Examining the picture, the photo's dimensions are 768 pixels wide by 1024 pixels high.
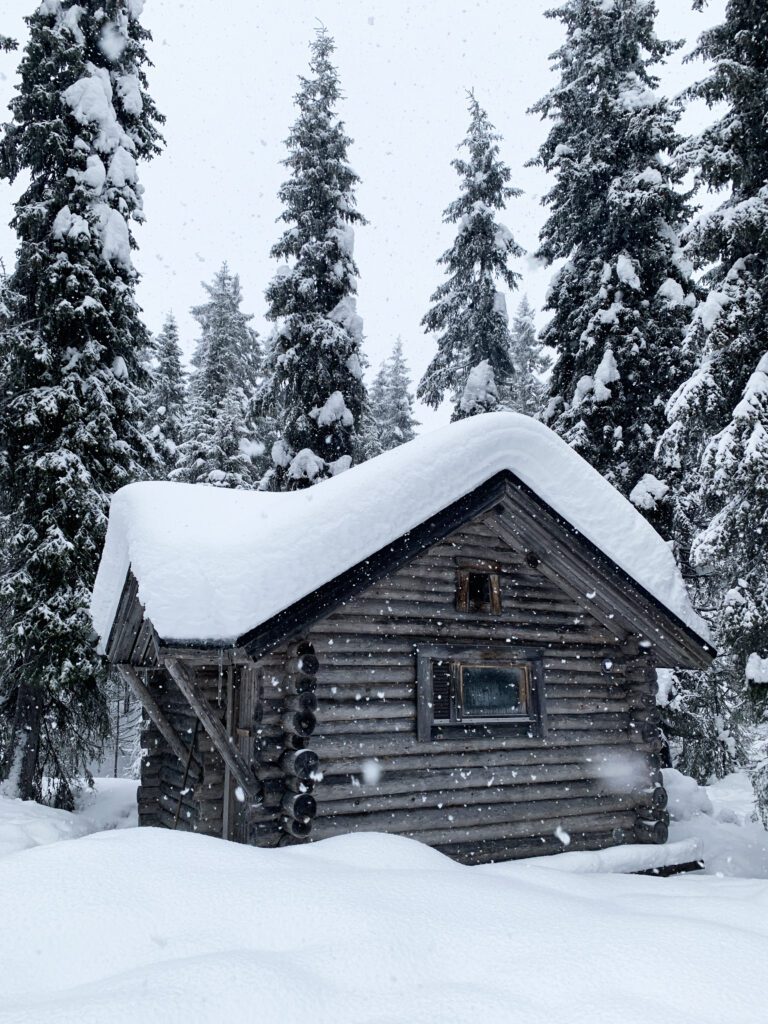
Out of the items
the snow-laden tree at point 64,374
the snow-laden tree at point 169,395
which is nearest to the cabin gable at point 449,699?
the snow-laden tree at point 64,374

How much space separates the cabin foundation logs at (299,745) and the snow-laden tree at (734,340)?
222 inches

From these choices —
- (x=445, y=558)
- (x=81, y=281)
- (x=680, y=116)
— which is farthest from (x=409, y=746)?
(x=680, y=116)

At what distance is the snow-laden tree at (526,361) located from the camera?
34.3 metres

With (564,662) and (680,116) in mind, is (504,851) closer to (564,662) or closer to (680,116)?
(564,662)

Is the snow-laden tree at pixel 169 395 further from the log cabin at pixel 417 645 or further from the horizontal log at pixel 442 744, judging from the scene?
the horizontal log at pixel 442 744

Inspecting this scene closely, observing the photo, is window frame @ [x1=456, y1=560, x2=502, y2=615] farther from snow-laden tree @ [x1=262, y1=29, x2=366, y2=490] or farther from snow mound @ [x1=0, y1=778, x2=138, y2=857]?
snow-laden tree @ [x1=262, y1=29, x2=366, y2=490]

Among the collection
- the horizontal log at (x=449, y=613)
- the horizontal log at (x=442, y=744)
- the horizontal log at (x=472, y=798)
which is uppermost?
the horizontal log at (x=449, y=613)

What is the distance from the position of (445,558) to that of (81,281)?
8965mm

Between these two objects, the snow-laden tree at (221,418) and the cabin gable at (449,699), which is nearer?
the cabin gable at (449,699)

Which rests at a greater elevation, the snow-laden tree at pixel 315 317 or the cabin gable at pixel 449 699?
the snow-laden tree at pixel 315 317

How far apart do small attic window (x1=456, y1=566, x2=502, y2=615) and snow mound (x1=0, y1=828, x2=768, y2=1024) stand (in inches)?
160

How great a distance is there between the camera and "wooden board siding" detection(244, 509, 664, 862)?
25.6 feet

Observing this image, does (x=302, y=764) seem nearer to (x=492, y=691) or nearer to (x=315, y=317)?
(x=492, y=691)

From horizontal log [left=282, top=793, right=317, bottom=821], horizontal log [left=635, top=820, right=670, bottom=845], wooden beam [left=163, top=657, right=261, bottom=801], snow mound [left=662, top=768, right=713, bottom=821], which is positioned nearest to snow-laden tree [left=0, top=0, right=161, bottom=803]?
wooden beam [left=163, top=657, right=261, bottom=801]
